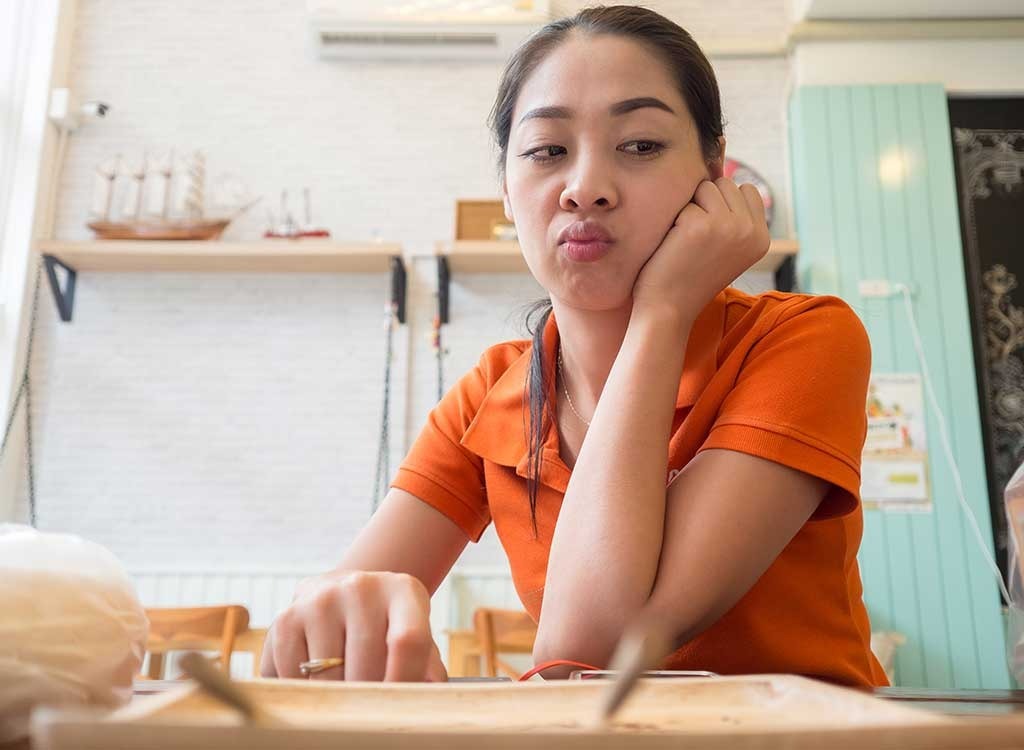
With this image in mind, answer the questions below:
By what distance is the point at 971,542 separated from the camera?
364 cm

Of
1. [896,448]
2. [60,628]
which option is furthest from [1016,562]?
[896,448]

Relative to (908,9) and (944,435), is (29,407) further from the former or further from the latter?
(908,9)

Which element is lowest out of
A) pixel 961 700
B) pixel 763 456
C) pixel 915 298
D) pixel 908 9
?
pixel 961 700

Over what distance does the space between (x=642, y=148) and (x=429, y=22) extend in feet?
11.8

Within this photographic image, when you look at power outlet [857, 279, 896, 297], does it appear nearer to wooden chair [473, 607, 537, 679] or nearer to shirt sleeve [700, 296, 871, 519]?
wooden chair [473, 607, 537, 679]

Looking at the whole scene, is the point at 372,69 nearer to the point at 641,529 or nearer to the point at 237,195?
the point at 237,195


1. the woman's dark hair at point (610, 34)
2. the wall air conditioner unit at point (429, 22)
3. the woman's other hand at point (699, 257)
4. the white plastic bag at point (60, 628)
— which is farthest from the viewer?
the wall air conditioner unit at point (429, 22)

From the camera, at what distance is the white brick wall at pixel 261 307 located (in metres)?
4.11

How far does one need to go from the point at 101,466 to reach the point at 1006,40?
4.91 meters

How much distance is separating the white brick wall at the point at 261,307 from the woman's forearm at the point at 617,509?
314 cm

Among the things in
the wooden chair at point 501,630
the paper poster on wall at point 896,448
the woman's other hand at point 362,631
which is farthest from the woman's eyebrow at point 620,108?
the paper poster on wall at point 896,448

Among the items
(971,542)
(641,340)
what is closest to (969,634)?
(971,542)

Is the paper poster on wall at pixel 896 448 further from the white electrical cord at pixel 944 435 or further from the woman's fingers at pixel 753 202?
the woman's fingers at pixel 753 202

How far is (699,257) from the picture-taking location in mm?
1068
